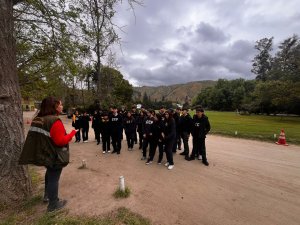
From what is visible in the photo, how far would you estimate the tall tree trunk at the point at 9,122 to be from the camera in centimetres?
430

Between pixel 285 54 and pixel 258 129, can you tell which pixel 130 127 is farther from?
pixel 285 54

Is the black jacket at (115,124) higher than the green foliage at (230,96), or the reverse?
the green foliage at (230,96)

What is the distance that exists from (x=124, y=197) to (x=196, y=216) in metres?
1.71

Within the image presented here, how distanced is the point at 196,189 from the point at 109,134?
545 centimetres

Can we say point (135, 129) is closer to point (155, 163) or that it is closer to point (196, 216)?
point (155, 163)

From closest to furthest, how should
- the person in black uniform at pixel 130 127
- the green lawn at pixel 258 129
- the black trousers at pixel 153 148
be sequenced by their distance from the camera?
the black trousers at pixel 153 148, the person in black uniform at pixel 130 127, the green lawn at pixel 258 129

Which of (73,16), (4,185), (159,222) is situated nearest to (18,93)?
(4,185)

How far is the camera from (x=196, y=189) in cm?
534

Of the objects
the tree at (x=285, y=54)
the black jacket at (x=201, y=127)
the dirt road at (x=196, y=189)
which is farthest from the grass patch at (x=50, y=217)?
the tree at (x=285, y=54)

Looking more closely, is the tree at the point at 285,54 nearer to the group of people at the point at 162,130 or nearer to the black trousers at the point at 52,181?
the group of people at the point at 162,130

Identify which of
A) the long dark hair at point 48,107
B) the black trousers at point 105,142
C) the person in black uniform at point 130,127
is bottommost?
the black trousers at point 105,142

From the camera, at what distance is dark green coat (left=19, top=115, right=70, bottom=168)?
151 inches

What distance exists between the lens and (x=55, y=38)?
251 inches

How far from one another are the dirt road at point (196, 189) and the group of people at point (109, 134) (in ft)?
1.93
